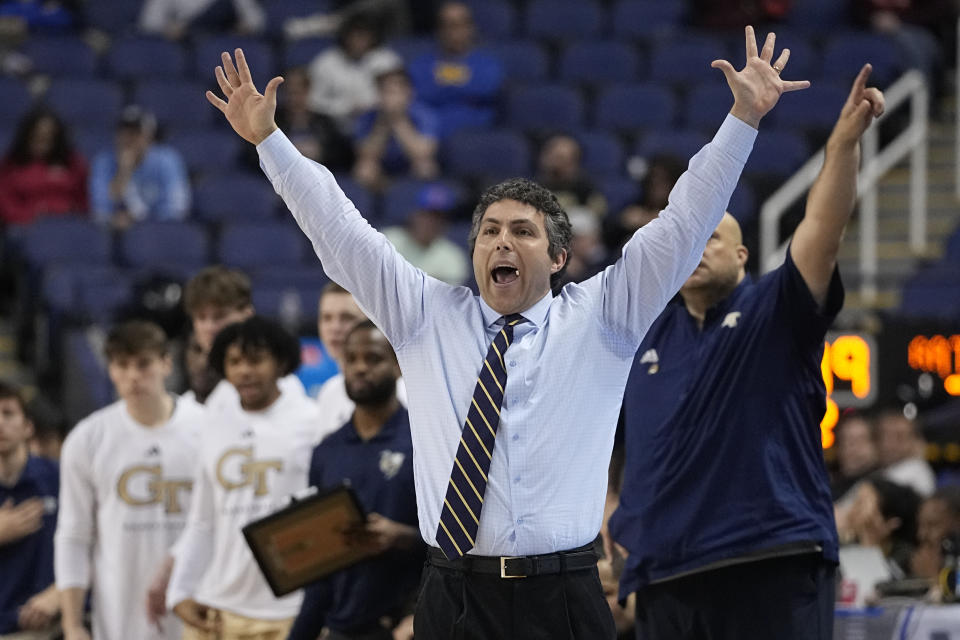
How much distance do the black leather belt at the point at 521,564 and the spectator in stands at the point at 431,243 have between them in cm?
707

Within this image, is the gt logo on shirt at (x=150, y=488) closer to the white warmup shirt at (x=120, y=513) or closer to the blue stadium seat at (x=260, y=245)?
the white warmup shirt at (x=120, y=513)

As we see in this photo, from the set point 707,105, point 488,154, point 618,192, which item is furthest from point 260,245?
point 707,105

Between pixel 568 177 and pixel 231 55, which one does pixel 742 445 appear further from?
pixel 231 55

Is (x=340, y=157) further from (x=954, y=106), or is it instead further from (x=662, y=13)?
(x=954, y=106)

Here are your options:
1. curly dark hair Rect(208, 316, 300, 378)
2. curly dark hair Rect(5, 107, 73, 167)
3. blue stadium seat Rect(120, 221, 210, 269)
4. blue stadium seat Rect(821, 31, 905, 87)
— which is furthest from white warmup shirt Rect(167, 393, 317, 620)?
blue stadium seat Rect(821, 31, 905, 87)

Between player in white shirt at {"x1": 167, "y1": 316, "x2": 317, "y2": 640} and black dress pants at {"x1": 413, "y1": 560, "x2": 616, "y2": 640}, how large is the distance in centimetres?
228

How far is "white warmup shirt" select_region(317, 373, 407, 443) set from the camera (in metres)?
6.36

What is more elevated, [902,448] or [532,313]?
[532,313]

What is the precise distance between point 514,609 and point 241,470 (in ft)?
8.30

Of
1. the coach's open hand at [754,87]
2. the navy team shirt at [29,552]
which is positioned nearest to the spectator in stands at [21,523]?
the navy team shirt at [29,552]

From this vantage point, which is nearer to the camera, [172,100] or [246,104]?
[246,104]

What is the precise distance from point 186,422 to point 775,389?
2977 millimetres

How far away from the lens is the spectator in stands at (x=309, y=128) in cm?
1284

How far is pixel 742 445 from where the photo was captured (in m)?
4.70
